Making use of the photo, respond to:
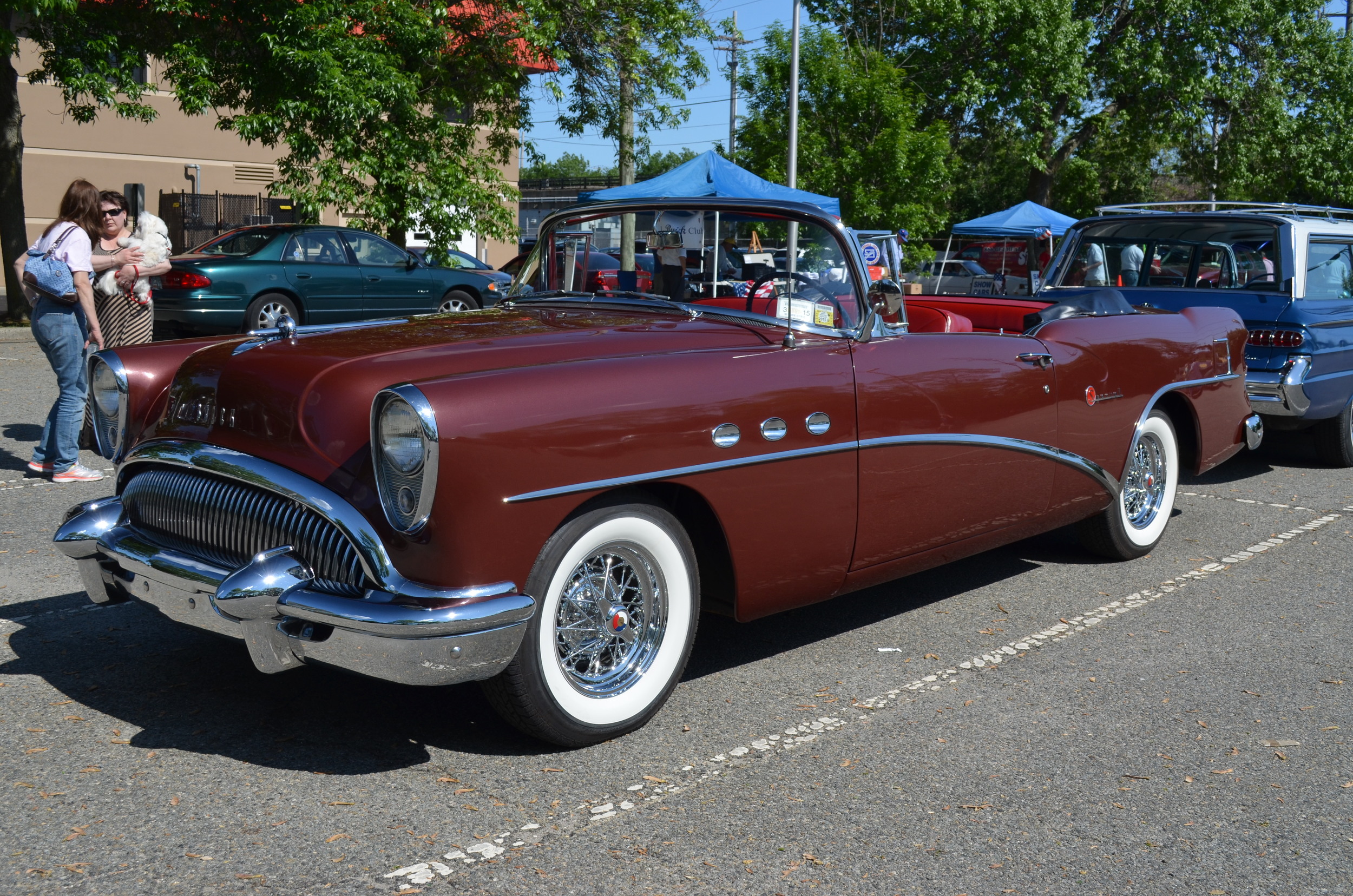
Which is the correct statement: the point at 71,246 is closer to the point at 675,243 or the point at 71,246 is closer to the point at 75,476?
the point at 75,476

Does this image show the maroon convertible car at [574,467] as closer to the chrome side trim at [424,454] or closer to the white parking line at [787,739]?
the chrome side trim at [424,454]

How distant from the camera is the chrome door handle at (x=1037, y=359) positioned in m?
4.69

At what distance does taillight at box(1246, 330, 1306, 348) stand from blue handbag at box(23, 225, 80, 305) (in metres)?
7.14

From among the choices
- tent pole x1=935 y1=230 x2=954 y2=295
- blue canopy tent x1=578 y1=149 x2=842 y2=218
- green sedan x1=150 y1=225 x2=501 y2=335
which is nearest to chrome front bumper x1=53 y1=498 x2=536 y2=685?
green sedan x1=150 y1=225 x2=501 y2=335

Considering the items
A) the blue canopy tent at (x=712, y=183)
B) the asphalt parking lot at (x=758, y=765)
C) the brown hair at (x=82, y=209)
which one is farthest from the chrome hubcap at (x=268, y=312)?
the asphalt parking lot at (x=758, y=765)

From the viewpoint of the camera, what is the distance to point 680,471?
11.2 ft

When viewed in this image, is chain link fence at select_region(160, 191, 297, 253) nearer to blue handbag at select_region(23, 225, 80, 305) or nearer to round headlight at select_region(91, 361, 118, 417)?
blue handbag at select_region(23, 225, 80, 305)

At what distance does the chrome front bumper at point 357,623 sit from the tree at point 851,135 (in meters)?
18.9

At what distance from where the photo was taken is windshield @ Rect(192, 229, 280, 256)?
13711 mm

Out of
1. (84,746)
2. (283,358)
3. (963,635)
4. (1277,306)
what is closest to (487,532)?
(283,358)

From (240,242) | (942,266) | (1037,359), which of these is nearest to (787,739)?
(1037,359)

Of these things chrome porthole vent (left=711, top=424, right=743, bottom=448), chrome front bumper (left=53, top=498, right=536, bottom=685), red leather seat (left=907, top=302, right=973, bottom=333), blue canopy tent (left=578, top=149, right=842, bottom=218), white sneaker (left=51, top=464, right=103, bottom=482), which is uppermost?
blue canopy tent (left=578, top=149, right=842, bottom=218)

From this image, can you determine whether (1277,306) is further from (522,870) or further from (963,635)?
(522,870)

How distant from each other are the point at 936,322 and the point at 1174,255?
14.2 ft
